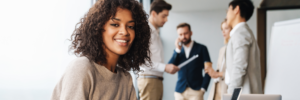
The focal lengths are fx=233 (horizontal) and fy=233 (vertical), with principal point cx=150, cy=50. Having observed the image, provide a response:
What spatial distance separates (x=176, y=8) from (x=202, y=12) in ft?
2.63

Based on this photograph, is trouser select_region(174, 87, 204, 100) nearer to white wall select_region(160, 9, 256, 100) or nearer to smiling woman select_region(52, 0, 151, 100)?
smiling woman select_region(52, 0, 151, 100)

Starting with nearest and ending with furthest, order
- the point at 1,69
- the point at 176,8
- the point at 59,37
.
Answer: the point at 1,69, the point at 59,37, the point at 176,8

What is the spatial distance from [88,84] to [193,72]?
232cm

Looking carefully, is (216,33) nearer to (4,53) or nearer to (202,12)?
(202,12)

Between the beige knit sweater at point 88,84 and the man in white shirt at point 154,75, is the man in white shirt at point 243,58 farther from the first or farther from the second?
the beige knit sweater at point 88,84

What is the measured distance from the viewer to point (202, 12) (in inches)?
253

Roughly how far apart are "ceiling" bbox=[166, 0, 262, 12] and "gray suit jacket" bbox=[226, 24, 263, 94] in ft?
Result: 11.4

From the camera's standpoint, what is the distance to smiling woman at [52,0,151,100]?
841mm

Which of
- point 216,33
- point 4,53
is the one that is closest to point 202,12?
point 216,33

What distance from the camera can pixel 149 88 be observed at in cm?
206

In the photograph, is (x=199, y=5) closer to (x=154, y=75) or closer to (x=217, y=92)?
(x=217, y=92)

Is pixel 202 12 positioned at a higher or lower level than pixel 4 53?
higher

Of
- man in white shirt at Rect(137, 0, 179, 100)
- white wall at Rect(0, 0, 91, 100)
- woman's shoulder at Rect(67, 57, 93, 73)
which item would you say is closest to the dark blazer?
man in white shirt at Rect(137, 0, 179, 100)

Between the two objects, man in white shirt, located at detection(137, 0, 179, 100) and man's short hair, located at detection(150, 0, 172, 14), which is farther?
man's short hair, located at detection(150, 0, 172, 14)
